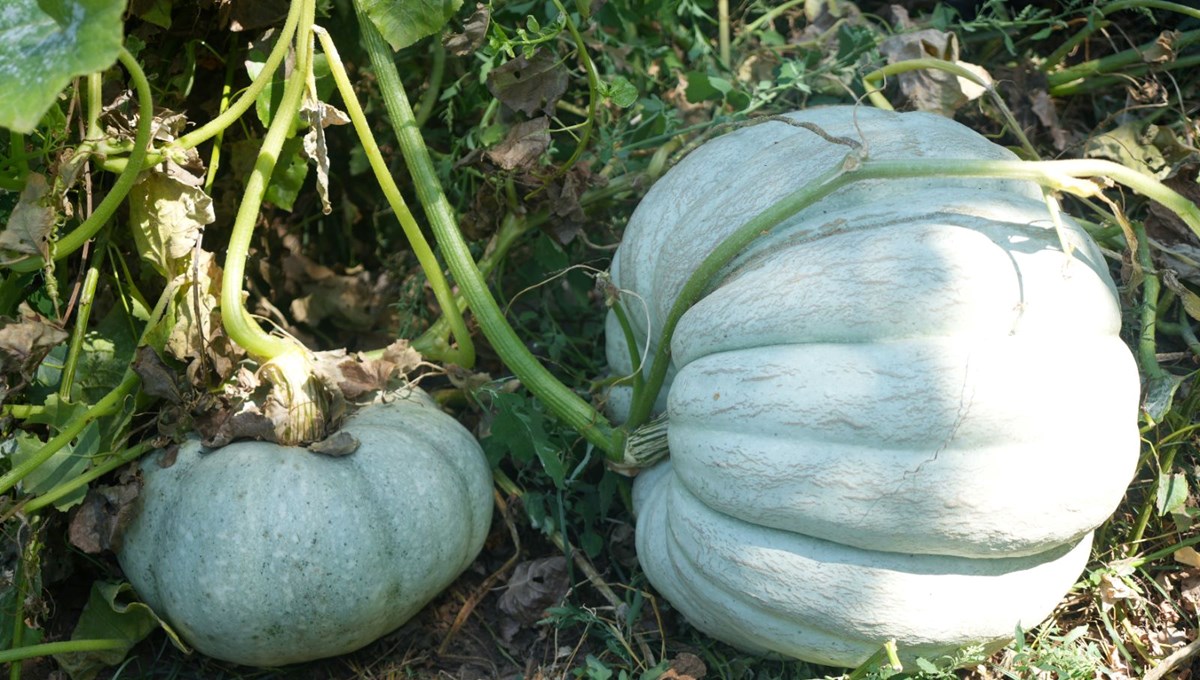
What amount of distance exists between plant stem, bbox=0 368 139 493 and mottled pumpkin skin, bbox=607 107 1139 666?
39.0 inches

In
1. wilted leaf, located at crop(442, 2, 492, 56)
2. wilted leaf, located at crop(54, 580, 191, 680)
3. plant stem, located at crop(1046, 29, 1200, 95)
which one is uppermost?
wilted leaf, located at crop(442, 2, 492, 56)

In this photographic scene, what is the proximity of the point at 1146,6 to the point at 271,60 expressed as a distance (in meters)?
1.90

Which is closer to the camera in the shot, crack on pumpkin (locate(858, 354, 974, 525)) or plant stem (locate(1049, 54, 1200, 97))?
crack on pumpkin (locate(858, 354, 974, 525))

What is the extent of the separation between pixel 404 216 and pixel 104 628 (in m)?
0.95

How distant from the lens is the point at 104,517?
2004mm

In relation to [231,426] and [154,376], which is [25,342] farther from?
[231,426]

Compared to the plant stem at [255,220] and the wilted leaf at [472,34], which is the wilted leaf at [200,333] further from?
the wilted leaf at [472,34]

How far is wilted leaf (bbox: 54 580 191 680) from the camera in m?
2.04

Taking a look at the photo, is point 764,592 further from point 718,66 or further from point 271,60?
point 718,66

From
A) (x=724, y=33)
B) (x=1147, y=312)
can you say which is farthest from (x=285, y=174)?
(x=1147, y=312)

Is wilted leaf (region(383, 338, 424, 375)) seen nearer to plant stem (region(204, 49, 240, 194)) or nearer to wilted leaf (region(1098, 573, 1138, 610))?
plant stem (region(204, 49, 240, 194))

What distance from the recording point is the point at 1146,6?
8.23 feet

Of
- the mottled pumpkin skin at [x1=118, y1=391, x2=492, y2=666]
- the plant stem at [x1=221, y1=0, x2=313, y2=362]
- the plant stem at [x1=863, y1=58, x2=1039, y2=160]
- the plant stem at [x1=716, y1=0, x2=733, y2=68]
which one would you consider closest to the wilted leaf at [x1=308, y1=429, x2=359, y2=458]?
the mottled pumpkin skin at [x1=118, y1=391, x2=492, y2=666]

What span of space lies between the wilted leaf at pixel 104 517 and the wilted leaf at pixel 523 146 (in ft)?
3.00
